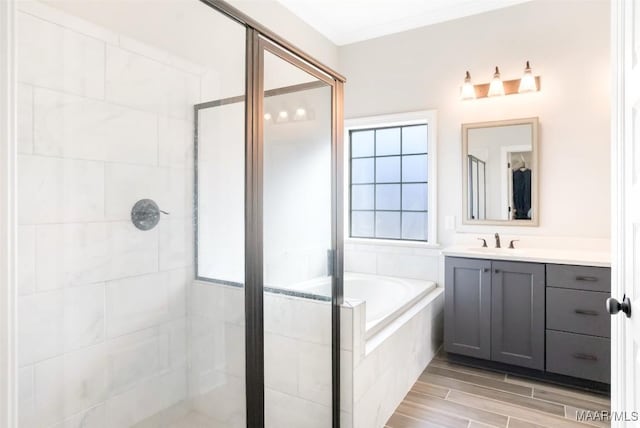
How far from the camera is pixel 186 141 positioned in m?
1.49

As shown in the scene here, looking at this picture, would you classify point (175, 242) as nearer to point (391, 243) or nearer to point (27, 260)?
point (27, 260)

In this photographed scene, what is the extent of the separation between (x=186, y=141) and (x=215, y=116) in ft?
0.50

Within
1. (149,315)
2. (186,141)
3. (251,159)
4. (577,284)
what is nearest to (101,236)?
(149,315)

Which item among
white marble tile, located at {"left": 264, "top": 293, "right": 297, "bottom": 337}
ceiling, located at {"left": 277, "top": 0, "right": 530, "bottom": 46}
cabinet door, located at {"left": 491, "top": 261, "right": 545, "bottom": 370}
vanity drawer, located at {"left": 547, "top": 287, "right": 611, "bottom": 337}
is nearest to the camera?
white marble tile, located at {"left": 264, "top": 293, "right": 297, "bottom": 337}

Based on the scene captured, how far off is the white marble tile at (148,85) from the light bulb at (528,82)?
101 inches

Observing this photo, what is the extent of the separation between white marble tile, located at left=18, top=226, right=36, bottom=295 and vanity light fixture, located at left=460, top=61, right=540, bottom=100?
3.09 m

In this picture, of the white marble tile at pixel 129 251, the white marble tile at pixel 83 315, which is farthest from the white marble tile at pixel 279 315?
the white marble tile at pixel 83 315

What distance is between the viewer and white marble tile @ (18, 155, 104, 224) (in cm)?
115

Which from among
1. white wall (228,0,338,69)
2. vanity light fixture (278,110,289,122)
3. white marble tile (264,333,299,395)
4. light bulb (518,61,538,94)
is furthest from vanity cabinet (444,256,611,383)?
white wall (228,0,338,69)

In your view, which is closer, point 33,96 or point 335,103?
point 33,96

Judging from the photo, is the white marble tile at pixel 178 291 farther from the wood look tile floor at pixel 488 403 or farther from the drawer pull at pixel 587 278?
the drawer pull at pixel 587 278

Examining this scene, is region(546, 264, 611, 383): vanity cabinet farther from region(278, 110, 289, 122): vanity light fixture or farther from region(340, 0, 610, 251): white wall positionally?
region(278, 110, 289, 122): vanity light fixture

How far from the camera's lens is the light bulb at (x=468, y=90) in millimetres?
3162

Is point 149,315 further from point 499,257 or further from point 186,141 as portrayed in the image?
point 499,257
